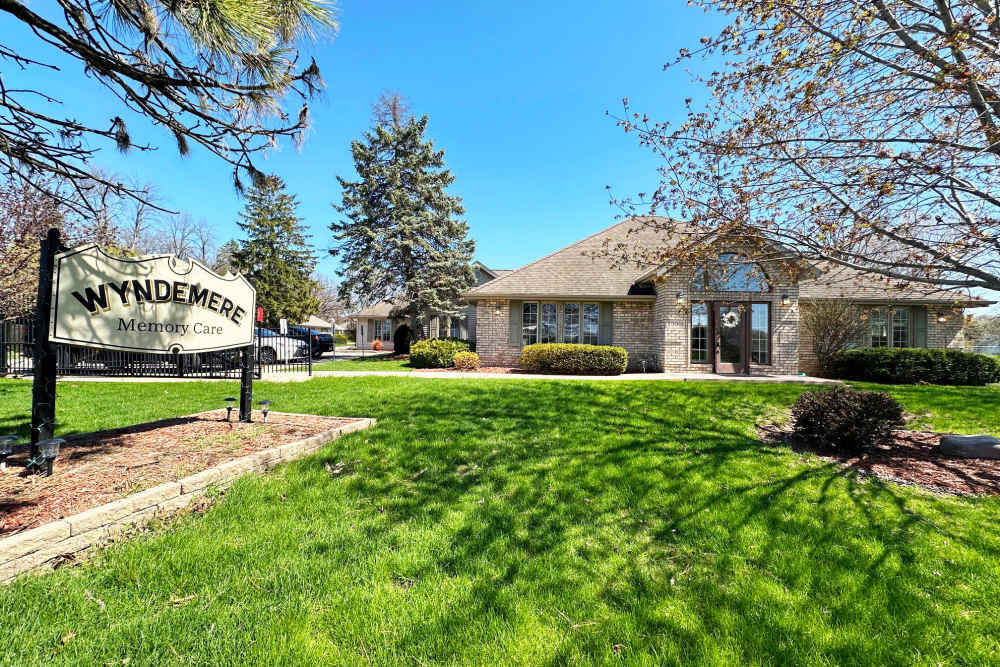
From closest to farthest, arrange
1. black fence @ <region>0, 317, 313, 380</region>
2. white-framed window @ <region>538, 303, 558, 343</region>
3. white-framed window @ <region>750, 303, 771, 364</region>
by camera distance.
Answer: black fence @ <region>0, 317, 313, 380</region> → white-framed window @ <region>750, 303, 771, 364</region> → white-framed window @ <region>538, 303, 558, 343</region>

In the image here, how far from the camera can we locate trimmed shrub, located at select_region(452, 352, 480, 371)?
14.3 m

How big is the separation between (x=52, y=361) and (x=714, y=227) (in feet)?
26.1

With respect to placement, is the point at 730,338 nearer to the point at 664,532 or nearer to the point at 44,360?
the point at 664,532

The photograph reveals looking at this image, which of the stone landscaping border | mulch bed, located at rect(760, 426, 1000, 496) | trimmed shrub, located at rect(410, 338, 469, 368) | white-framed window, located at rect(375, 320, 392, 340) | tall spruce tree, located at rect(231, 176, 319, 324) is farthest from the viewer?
white-framed window, located at rect(375, 320, 392, 340)

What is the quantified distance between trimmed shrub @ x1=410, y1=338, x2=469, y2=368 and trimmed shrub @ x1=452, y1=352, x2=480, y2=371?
89 centimetres

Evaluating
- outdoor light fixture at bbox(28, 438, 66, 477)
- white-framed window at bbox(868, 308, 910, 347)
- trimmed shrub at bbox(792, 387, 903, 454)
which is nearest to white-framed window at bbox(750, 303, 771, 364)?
white-framed window at bbox(868, 308, 910, 347)

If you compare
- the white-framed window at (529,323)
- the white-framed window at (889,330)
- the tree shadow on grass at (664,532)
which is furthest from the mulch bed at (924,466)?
the white-framed window at (889,330)

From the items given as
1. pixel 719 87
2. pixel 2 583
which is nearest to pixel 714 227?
pixel 719 87

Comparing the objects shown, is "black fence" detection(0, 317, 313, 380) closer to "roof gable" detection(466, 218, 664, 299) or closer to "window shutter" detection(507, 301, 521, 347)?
"window shutter" detection(507, 301, 521, 347)

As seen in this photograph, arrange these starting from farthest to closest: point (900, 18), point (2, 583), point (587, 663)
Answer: point (900, 18) < point (2, 583) < point (587, 663)

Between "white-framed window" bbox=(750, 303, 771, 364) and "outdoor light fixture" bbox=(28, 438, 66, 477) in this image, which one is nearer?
"outdoor light fixture" bbox=(28, 438, 66, 477)

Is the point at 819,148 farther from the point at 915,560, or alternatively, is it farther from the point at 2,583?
the point at 2,583

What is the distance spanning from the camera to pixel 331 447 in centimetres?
491

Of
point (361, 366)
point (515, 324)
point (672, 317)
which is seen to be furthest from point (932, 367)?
point (361, 366)
